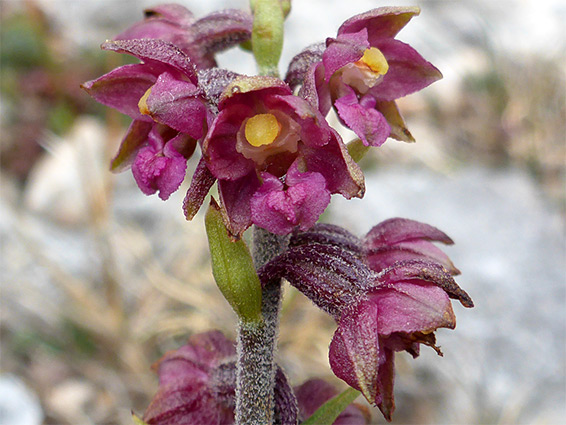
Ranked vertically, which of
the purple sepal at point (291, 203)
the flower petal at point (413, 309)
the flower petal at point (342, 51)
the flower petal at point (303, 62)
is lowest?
the flower petal at point (413, 309)

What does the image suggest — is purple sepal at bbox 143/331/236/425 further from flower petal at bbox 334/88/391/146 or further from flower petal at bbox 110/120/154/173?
flower petal at bbox 334/88/391/146

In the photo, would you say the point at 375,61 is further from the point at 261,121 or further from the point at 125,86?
the point at 125,86

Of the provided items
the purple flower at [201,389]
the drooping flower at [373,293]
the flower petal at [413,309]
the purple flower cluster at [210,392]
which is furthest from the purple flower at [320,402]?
the flower petal at [413,309]

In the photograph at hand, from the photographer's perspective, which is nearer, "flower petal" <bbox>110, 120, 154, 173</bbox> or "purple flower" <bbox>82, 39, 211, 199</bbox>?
"purple flower" <bbox>82, 39, 211, 199</bbox>

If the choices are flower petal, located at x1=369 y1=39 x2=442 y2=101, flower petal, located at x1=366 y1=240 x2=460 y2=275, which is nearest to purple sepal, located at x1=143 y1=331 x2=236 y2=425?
flower petal, located at x1=366 y1=240 x2=460 y2=275

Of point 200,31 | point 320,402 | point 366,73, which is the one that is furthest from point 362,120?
point 320,402

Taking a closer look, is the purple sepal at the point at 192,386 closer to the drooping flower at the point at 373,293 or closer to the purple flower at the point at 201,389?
the purple flower at the point at 201,389

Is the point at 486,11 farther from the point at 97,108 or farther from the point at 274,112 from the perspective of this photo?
the point at 274,112
